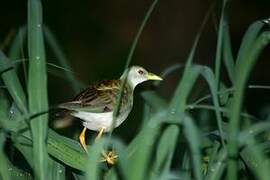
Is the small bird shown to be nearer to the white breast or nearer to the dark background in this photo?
the white breast

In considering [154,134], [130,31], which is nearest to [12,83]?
[154,134]

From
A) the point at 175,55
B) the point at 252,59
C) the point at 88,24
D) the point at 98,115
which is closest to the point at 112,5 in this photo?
the point at 88,24

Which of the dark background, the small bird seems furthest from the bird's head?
the dark background

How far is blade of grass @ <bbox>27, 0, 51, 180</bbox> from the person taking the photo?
8.13ft

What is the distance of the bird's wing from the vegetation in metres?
0.09

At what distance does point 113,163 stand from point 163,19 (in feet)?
17.9

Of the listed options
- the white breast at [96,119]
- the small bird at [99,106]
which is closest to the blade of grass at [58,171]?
the small bird at [99,106]

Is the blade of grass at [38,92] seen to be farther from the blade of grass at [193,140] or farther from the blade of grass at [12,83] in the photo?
the blade of grass at [193,140]

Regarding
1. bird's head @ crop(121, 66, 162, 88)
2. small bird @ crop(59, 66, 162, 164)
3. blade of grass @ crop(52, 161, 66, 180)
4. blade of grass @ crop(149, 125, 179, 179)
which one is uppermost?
bird's head @ crop(121, 66, 162, 88)

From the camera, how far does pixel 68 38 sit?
815cm

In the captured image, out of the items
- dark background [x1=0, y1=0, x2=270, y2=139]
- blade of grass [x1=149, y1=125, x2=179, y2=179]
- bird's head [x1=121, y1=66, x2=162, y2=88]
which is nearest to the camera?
blade of grass [x1=149, y1=125, x2=179, y2=179]

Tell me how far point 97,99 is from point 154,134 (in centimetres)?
84

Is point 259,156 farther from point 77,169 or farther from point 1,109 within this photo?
point 1,109

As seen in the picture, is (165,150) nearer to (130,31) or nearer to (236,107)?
(236,107)
